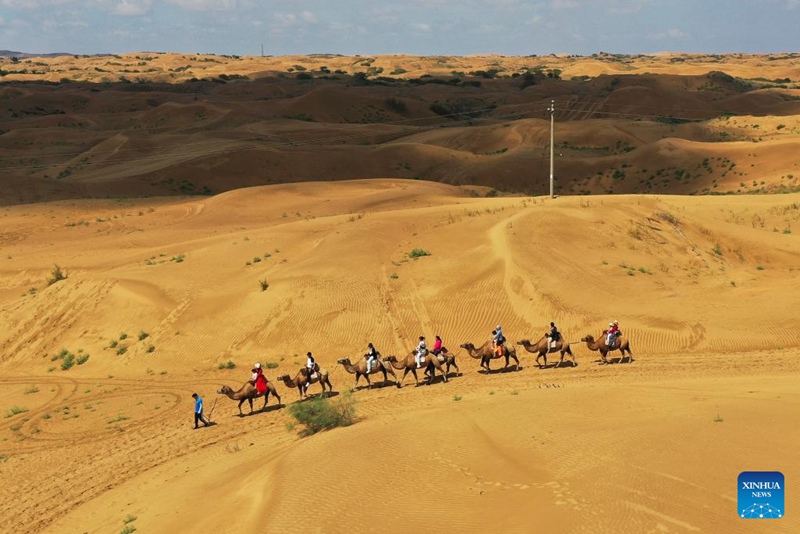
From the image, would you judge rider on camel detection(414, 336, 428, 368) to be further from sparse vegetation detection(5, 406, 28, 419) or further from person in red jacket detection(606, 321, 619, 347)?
sparse vegetation detection(5, 406, 28, 419)

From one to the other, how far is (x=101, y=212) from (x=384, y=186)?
66.7 ft

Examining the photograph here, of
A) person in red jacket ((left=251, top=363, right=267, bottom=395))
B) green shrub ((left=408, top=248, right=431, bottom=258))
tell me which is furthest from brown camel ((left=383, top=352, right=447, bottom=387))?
green shrub ((left=408, top=248, right=431, bottom=258))

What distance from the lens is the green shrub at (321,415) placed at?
Answer: 1827cm

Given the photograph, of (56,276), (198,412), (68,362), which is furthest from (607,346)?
(56,276)

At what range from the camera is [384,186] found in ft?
192

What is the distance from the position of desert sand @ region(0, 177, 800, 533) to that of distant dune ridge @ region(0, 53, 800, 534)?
94 millimetres

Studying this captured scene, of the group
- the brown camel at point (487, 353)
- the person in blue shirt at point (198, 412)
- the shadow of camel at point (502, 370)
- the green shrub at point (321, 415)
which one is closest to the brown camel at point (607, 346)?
the shadow of camel at point (502, 370)

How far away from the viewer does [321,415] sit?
18344 millimetres

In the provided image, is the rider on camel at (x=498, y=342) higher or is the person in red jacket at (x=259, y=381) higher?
the rider on camel at (x=498, y=342)

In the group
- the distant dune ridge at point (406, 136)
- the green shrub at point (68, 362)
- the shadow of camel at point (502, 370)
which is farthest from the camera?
the distant dune ridge at point (406, 136)

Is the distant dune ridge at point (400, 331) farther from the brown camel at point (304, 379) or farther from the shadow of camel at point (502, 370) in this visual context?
the brown camel at point (304, 379)

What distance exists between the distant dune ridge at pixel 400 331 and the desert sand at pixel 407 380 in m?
0.09

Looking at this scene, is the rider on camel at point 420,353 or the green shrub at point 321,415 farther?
the rider on camel at point 420,353

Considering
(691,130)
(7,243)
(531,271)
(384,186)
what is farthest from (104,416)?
(691,130)
